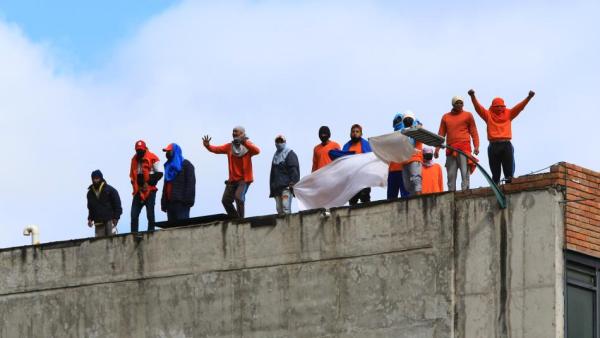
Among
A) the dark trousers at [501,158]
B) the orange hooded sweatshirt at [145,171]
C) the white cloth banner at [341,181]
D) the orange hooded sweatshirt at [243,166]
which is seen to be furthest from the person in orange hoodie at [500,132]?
the orange hooded sweatshirt at [145,171]

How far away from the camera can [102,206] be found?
124 ft

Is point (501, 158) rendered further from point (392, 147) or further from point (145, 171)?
point (145, 171)

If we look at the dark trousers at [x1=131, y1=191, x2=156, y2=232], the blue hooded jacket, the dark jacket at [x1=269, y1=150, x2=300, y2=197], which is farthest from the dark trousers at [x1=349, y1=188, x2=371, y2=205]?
the dark trousers at [x1=131, y1=191, x2=156, y2=232]

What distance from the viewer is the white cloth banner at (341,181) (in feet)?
117

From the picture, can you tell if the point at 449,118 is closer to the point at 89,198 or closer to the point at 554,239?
the point at 554,239

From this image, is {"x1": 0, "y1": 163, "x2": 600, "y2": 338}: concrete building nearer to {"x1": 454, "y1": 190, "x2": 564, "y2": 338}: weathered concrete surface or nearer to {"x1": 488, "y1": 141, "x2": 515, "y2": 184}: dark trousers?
{"x1": 454, "y1": 190, "x2": 564, "y2": 338}: weathered concrete surface

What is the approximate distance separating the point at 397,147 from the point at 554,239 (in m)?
3.79

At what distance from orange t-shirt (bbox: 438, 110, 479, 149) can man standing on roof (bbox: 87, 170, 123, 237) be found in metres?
6.54

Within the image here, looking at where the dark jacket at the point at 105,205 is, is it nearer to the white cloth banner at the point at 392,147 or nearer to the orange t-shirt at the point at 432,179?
the white cloth banner at the point at 392,147

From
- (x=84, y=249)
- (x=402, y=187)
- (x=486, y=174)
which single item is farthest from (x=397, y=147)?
(x=84, y=249)

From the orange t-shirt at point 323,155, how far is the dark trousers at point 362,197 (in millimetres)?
929

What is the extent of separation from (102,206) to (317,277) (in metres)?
5.38

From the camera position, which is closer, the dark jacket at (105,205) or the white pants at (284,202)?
the white pants at (284,202)

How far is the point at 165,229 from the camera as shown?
3625 centimetres
